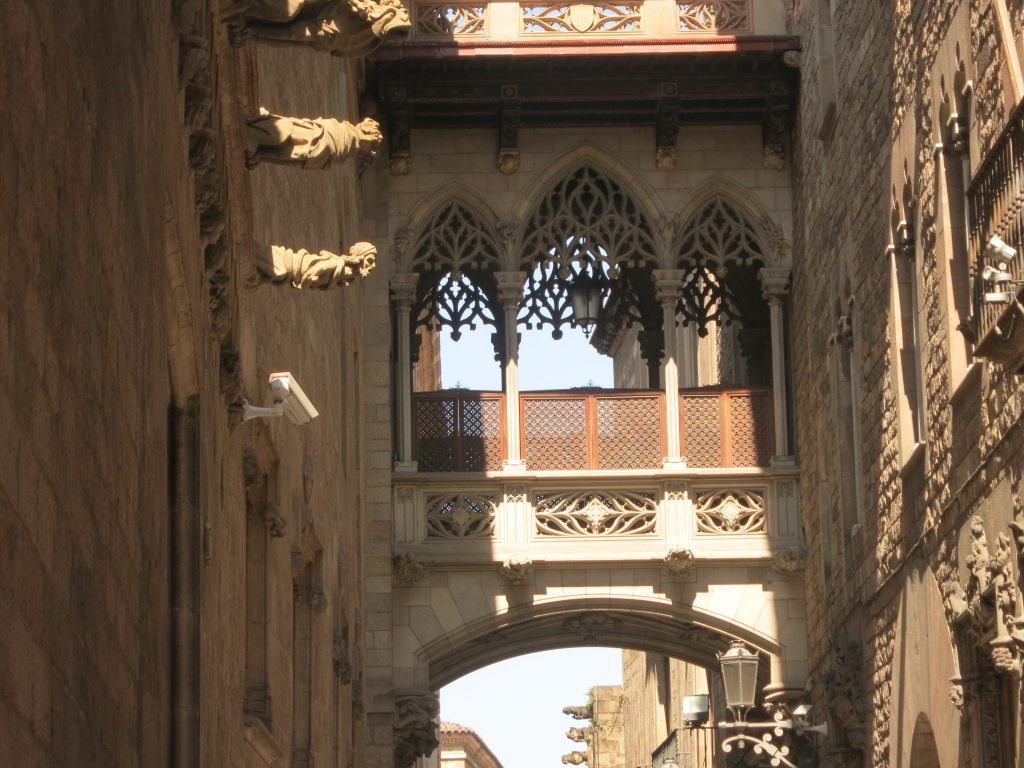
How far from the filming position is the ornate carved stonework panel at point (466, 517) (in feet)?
64.1

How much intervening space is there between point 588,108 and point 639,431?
10.1ft

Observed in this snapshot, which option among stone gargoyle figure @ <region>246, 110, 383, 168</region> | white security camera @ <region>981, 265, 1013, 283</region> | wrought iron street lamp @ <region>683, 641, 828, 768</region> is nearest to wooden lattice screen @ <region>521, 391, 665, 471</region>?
wrought iron street lamp @ <region>683, 641, 828, 768</region>

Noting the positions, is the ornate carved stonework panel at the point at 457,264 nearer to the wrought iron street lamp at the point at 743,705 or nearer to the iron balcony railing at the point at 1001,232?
the wrought iron street lamp at the point at 743,705

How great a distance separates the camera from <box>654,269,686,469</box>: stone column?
64.6ft

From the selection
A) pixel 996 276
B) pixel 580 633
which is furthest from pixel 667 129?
pixel 996 276

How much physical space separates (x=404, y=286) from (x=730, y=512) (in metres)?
3.69

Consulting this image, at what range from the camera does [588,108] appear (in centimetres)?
2023

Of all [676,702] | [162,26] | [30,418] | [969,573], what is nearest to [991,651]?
[969,573]

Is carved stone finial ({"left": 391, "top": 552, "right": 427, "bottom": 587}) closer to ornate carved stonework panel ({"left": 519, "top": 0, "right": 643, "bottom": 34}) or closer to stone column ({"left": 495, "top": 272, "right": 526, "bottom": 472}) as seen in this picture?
stone column ({"left": 495, "top": 272, "right": 526, "bottom": 472})

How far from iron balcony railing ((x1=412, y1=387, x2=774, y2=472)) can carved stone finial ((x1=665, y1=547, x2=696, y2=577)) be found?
89 cm

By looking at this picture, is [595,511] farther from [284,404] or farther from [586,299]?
[284,404]

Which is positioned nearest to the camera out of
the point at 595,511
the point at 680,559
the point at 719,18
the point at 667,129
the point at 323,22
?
the point at 323,22

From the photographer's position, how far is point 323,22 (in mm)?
7512

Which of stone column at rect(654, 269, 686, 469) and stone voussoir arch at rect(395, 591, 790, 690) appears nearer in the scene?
stone voussoir arch at rect(395, 591, 790, 690)
